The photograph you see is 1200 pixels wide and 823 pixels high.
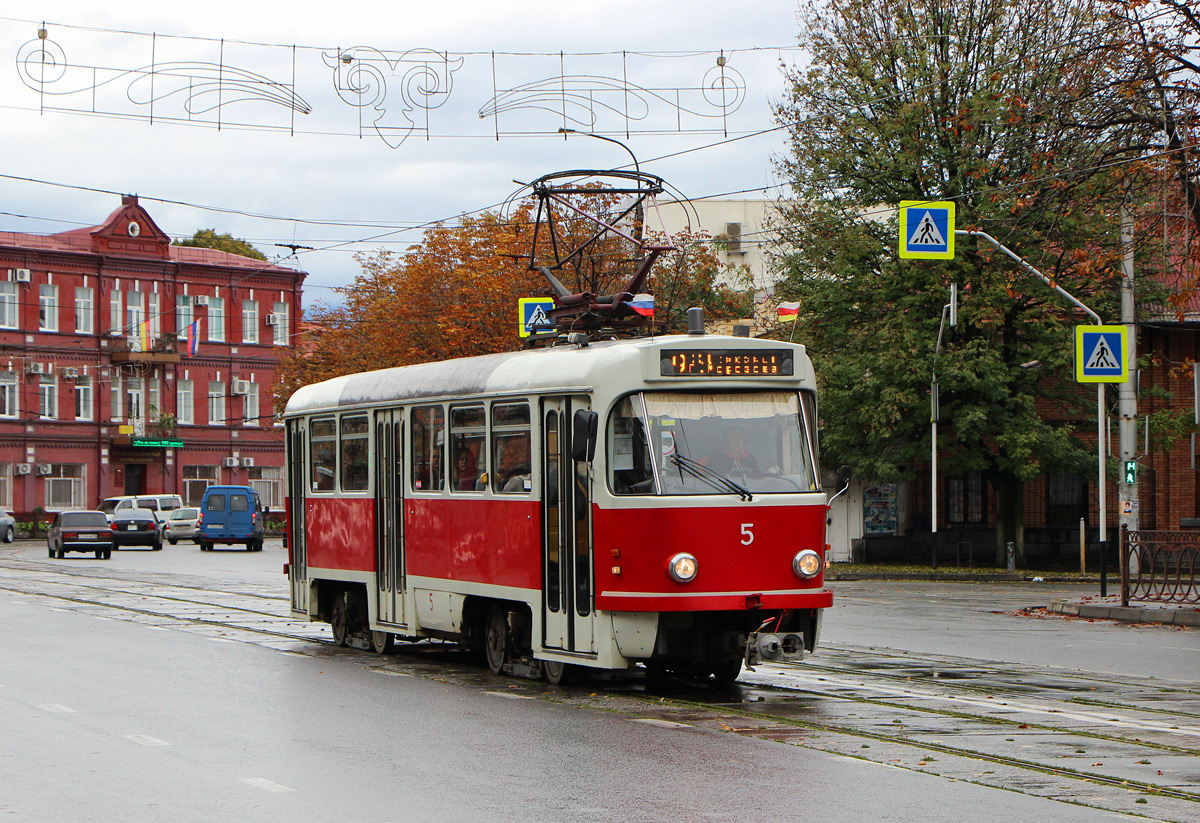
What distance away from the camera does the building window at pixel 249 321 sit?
7675cm

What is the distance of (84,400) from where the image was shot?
71250mm

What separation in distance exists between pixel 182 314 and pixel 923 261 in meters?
45.5

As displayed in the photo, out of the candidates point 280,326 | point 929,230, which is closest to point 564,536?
point 929,230

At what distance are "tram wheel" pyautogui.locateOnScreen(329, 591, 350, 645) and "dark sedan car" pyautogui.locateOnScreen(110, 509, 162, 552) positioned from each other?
1429 inches

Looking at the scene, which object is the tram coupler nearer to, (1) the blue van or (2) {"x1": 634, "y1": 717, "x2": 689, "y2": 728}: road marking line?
(2) {"x1": 634, "y1": 717, "x2": 689, "y2": 728}: road marking line

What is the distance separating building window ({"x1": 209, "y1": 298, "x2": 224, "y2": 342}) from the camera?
75312 millimetres

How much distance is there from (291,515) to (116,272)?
55.7 metres

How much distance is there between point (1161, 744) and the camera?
1037cm

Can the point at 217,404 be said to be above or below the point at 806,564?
above

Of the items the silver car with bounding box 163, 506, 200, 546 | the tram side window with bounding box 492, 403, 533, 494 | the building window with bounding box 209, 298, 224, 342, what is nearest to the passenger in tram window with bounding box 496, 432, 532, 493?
the tram side window with bounding box 492, 403, 533, 494

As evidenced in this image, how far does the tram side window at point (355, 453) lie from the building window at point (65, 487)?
55.7 metres

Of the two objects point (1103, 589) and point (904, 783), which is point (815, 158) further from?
point (904, 783)

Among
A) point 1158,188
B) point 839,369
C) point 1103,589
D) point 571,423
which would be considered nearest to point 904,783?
point 571,423

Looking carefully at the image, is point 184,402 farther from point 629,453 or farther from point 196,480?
point 629,453
